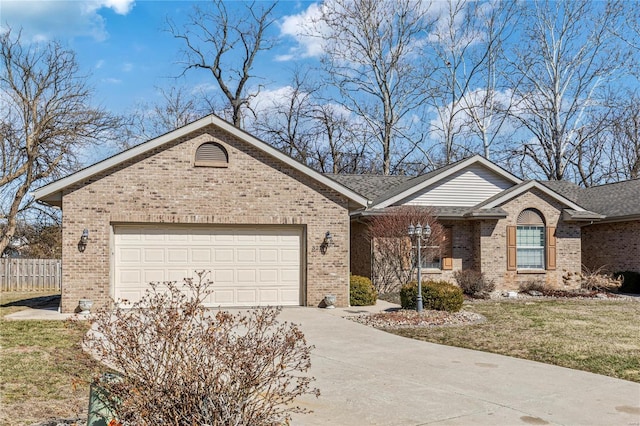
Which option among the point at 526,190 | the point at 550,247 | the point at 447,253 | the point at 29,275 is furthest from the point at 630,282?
the point at 29,275

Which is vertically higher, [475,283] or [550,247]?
[550,247]

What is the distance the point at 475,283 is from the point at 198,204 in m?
10.1

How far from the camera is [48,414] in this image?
568 centimetres

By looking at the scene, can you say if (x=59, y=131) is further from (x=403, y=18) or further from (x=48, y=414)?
(x=48, y=414)

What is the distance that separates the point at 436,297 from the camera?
13.9 metres

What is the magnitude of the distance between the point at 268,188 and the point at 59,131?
1746 centimetres

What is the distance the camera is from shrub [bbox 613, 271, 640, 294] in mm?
20406

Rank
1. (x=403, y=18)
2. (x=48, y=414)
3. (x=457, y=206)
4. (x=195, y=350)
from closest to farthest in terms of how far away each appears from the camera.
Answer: (x=195, y=350) → (x=48, y=414) → (x=457, y=206) → (x=403, y=18)

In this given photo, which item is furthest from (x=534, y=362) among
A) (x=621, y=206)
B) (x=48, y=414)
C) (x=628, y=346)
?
(x=621, y=206)

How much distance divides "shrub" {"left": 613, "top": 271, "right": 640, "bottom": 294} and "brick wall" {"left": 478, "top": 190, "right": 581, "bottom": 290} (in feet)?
6.47

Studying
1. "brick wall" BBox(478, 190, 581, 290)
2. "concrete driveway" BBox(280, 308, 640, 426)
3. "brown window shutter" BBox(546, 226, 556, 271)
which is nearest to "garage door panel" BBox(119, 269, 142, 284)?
"concrete driveway" BBox(280, 308, 640, 426)

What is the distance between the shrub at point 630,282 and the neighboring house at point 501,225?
0.41 meters

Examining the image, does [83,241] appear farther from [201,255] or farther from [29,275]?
[29,275]

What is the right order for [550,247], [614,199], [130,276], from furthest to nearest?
[614,199] → [550,247] → [130,276]
